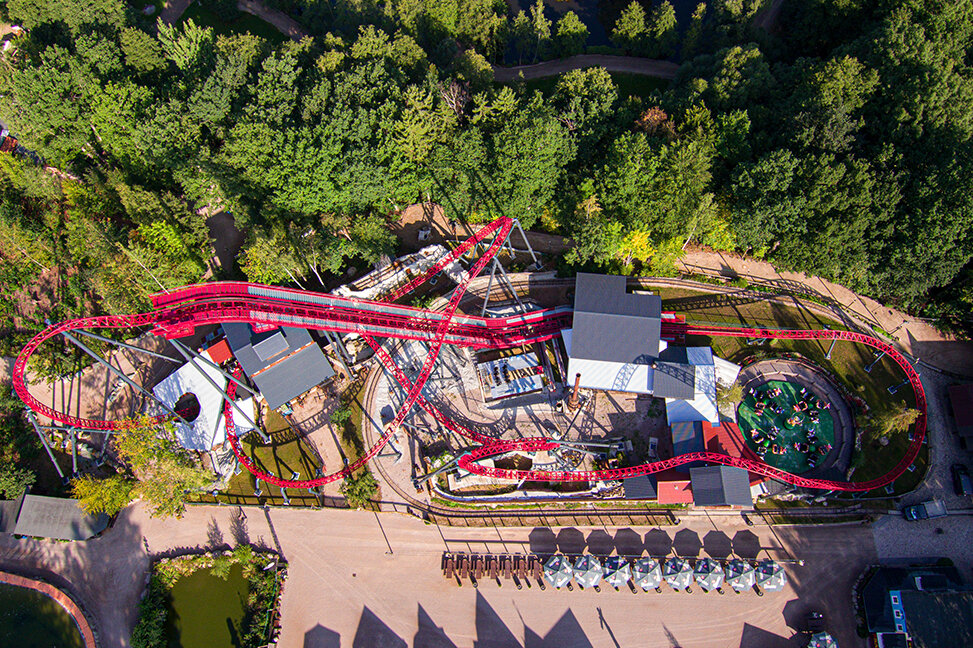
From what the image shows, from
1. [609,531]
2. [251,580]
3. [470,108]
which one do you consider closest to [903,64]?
[470,108]

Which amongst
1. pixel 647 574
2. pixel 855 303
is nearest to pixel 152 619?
pixel 647 574

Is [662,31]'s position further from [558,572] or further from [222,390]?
[222,390]

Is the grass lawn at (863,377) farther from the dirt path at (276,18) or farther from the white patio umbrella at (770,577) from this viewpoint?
the dirt path at (276,18)

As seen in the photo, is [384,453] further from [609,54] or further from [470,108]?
[609,54]

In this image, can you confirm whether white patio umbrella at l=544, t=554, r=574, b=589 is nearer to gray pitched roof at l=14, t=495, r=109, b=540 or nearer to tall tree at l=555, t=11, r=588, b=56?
gray pitched roof at l=14, t=495, r=109, b=540

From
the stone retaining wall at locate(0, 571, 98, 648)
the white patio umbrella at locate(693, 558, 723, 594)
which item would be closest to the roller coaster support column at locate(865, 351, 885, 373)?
the white patio umbrella at locate(693, 558, 723, 594)

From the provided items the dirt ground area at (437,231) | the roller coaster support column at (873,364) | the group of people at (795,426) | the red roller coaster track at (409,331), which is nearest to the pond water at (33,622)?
the red roller coaster track at (409,331)
